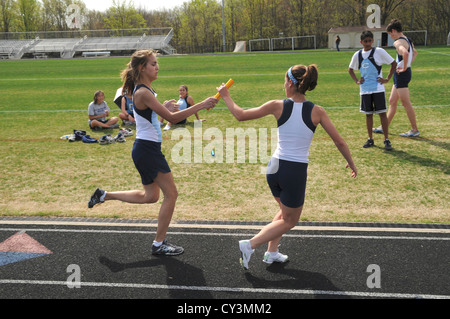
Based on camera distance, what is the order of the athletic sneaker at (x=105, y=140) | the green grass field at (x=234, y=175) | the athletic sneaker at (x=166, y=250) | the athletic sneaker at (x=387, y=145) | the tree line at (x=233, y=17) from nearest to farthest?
the athletic sneaker at (x=166, y=250) → the green grass field at (x=234, y=175) → the athletic sneaker at (x=387, y=145) → the athletic sneaker at (x=105, y=140) → the tree line at (x=233, y=17)

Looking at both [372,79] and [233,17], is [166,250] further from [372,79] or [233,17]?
[233,17]

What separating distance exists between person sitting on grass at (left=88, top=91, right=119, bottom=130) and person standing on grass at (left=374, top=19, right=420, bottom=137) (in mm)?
7391

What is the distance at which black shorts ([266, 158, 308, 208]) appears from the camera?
3973mm

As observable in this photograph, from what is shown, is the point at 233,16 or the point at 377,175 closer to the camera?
the point at 377,175

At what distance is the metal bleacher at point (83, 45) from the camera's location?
194 ft

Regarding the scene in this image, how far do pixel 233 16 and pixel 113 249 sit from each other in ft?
275

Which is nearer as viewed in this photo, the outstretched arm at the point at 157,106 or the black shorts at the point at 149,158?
the outstretched arm at the point at 157,106

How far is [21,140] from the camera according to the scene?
10.4 metres

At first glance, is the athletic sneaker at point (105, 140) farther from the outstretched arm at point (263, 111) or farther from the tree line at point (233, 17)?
the tree line at point (233, 17)

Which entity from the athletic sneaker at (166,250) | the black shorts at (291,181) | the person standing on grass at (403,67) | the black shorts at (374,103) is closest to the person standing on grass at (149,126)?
the athletic sneaker at (166,250)

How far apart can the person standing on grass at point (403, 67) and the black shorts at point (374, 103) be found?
3.51ft
